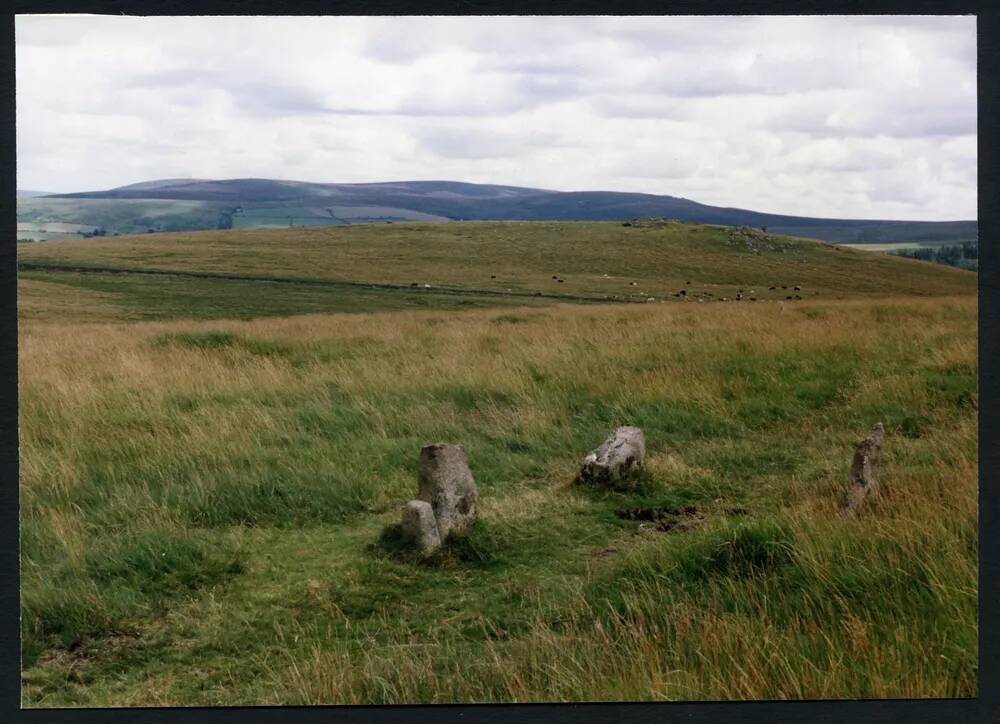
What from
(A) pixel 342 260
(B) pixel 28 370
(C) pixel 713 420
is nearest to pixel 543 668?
(C) pixel 713 420

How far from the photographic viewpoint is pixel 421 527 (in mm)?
6152

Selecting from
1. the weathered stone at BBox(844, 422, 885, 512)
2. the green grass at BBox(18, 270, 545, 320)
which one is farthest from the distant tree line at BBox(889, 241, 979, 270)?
the green grass at BBox(18, 270, 545, 320)

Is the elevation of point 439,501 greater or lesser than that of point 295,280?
greater

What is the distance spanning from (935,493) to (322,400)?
687 cm

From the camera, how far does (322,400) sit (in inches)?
416

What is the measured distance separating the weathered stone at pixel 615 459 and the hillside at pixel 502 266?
14.5 metres

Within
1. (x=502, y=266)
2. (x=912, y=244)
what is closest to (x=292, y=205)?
(x=502, y=266)

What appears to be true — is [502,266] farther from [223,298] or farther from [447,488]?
[447,488]

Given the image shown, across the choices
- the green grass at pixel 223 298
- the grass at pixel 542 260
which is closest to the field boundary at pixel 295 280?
the green grass at pixel 223 298

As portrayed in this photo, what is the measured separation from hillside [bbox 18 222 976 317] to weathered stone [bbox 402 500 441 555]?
14915mm

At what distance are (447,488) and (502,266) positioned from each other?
130 feet

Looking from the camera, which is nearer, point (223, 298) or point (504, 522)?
point (504, 522)

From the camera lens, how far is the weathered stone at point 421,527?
20.2 feet

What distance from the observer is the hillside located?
2777 cm
